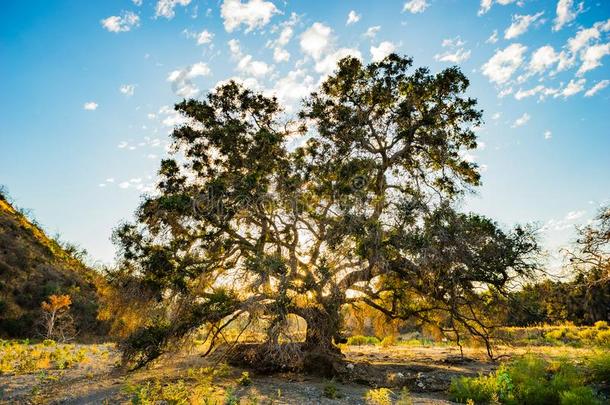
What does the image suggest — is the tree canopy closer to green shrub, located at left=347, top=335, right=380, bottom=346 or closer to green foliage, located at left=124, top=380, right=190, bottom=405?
green foliage, located at left=124, top=380, right=190, bottom=405

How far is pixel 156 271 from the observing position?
10727mm

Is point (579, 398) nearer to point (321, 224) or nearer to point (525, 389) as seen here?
point (525, 389)

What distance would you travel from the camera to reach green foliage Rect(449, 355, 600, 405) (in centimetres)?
772

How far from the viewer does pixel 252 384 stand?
32.1 feet

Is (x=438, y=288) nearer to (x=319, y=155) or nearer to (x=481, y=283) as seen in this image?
(x=481, y=283)

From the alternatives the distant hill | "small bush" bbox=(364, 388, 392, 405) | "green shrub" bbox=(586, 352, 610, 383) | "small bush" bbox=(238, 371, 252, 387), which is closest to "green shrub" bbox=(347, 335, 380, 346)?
"small bush" bbox=(238, 371, 252, 387)

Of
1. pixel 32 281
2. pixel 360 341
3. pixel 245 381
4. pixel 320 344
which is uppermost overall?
pixel 32 281

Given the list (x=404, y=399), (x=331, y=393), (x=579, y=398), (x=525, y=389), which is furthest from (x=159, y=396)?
(x=579, y=398)

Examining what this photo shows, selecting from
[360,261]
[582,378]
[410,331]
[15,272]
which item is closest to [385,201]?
[360,261]

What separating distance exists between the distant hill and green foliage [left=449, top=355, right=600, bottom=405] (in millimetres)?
22373

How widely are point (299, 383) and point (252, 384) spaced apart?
1.22 meters

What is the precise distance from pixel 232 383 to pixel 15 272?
30.7m

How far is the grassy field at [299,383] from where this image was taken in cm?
805

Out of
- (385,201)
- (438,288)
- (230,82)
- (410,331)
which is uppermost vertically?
(230,82)
